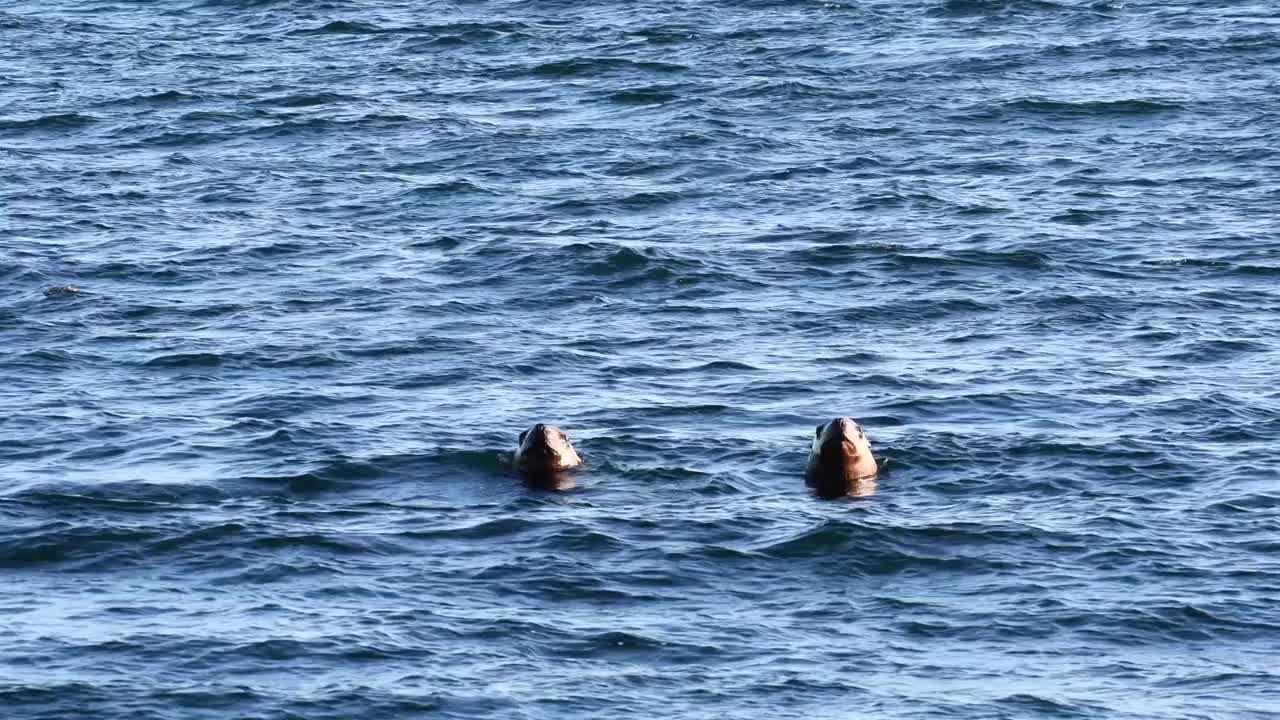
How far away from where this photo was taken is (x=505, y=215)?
39.6 metres

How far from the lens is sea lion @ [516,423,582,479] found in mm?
26141

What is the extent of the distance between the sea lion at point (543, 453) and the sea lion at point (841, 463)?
2.58 metres

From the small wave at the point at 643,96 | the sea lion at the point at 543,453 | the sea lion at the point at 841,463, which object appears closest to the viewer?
the sea lion at the point at 841,463

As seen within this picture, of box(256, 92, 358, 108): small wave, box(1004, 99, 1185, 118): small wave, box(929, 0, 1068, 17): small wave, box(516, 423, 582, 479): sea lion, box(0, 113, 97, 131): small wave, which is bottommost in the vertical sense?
box(1004, 99, 1185, 118): small wave

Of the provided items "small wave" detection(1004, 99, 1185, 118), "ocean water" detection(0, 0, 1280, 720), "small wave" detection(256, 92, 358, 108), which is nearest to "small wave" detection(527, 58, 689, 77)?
"ocean water" detection(0, 0, 1280, 720)

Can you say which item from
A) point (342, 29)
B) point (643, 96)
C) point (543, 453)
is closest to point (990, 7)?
point (643, 96)

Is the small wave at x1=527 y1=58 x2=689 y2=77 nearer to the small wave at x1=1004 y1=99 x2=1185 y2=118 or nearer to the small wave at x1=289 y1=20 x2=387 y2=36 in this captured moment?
the small wave at x1=289 y1=20 x2=387 y2=36

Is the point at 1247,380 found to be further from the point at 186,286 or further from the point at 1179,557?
the point at 186,286

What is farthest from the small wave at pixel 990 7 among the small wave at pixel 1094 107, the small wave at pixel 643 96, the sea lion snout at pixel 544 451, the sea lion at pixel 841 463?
the sea lion snout at pixel 544 451

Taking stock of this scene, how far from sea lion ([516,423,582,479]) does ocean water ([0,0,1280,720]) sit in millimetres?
446

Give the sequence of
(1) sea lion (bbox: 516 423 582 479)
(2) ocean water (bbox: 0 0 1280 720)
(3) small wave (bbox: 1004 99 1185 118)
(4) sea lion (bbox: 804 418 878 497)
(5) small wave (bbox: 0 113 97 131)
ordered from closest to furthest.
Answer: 1. (2) ocean water (bbox: 0 0 1280 720)
2. (4) sea lion (bbox: 804 418 878 497)
3. (1) sea lion (bbox: 516 423 582 479)
4. (3) small wave (bbox: 1004 99 1185 118)
5. (5) small wave (bbox: 0 113 97 131)

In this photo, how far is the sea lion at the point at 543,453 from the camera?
2614cm

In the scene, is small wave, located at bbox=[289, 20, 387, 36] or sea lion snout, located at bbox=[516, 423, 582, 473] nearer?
sea lion snout, located at bbox=[516, 423, 582, 473]

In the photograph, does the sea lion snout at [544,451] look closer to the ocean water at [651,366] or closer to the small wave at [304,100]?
the ocean water at [651,366]
